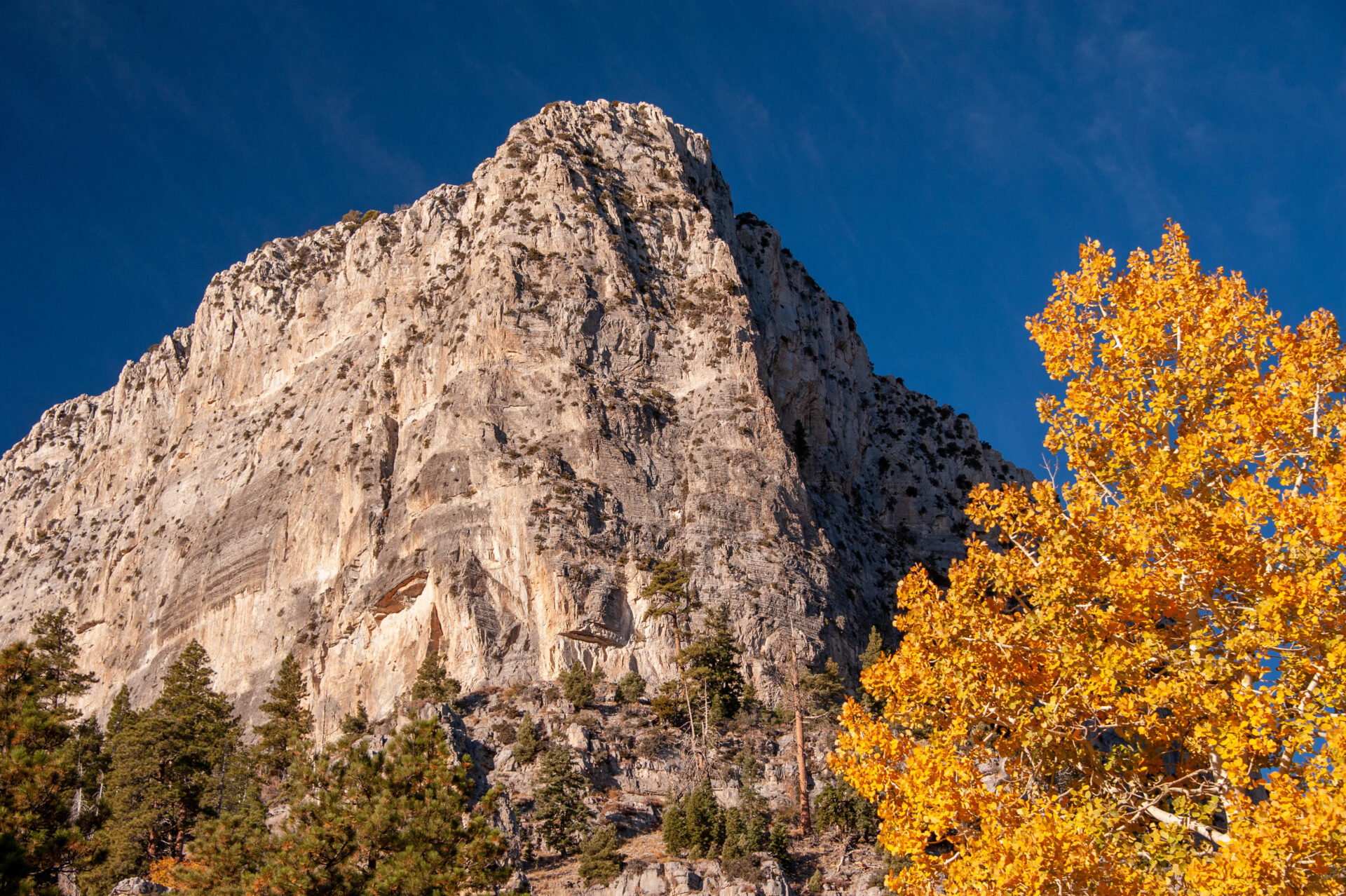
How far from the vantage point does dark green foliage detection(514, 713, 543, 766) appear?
161ft

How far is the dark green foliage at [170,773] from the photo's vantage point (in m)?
45.1

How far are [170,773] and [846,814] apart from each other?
3133 centimetres

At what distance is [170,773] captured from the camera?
5300cm

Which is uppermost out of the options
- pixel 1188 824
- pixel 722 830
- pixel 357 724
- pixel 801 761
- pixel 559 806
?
pixel 357 724

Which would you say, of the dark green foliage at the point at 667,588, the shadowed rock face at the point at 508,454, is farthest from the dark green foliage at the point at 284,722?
the dark green foliage at the point at 667,588

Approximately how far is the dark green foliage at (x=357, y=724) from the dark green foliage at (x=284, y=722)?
2001mm

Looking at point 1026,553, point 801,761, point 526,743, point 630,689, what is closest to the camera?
point 1026,553

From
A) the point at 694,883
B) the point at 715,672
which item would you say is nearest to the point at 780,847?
the point at 694,883

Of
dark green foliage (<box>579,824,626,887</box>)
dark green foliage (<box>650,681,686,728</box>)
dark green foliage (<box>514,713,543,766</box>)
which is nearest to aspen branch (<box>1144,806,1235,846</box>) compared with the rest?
dark green foliage (<box>579,824,626,887</box>)

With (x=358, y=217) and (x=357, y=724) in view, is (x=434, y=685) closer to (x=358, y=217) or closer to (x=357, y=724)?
(x=357, y=724)

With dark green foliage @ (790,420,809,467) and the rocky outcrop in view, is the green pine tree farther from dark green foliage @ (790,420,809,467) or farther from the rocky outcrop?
dark green foliage @ (790,420,809,467)

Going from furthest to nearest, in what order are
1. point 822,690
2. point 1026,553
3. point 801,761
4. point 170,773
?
point 822,690 → point 170,773 → point 801,761 → point 1026,553

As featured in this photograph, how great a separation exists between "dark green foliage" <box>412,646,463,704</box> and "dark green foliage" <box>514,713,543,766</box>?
553 cm

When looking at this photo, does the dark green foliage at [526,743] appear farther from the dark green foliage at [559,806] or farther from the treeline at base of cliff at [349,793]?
the dark green foliage at [559,806]
